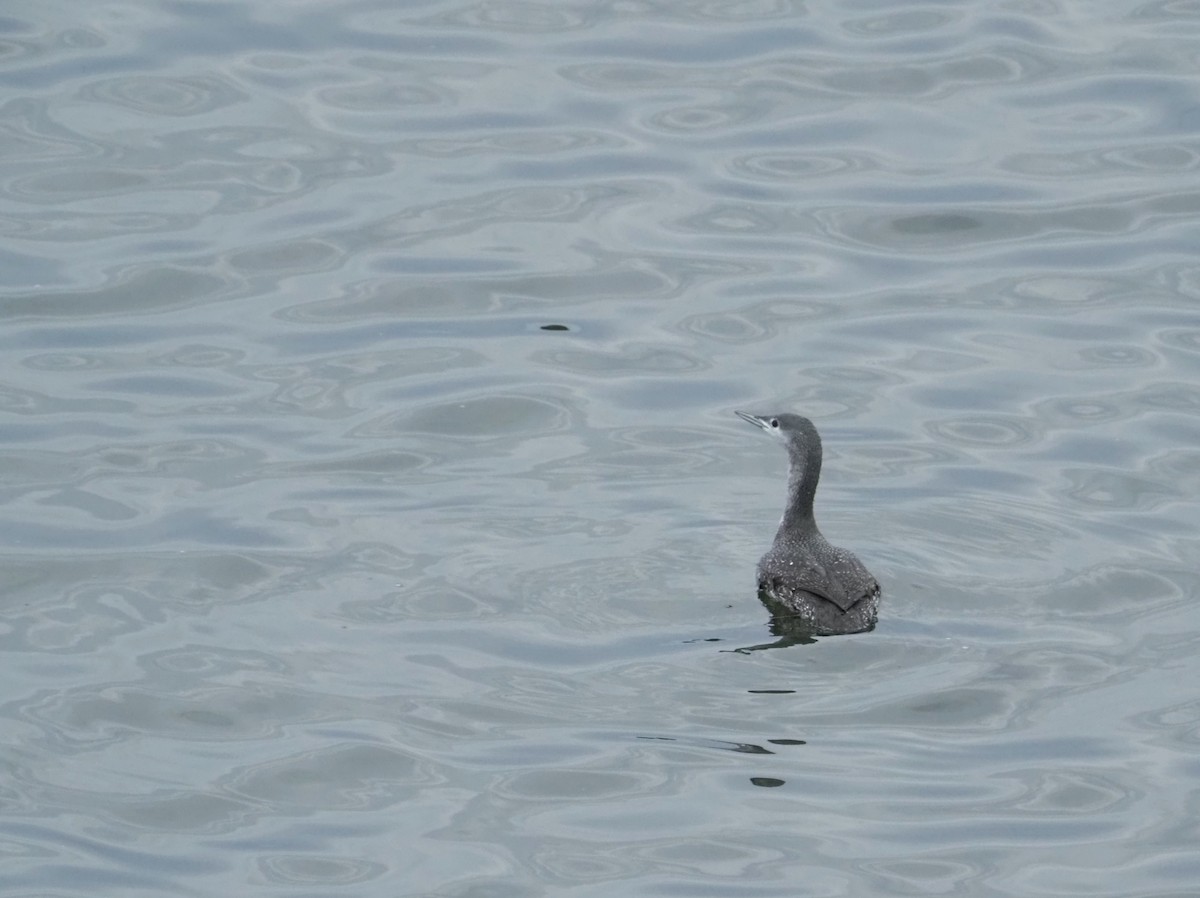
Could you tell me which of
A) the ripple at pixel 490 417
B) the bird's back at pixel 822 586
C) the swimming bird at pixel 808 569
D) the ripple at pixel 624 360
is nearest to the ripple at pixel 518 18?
the ripple at pixel 624 360

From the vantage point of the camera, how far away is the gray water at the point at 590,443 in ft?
36.2

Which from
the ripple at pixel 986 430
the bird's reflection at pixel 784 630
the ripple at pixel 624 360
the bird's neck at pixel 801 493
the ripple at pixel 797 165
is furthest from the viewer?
the ripple at pixel 797 165

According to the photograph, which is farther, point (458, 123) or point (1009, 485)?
point (458, 123)

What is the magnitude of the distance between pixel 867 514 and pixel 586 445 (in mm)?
1946

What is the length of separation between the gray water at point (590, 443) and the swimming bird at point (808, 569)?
0.18m

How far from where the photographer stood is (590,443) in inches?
598

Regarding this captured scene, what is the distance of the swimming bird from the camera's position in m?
12.6

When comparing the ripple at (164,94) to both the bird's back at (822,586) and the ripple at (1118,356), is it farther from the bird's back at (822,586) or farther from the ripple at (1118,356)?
the bird's back at (822,586)

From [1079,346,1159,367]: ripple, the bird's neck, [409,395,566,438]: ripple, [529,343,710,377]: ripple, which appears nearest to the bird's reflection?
the bird's neck

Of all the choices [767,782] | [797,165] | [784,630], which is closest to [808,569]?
[784,630]

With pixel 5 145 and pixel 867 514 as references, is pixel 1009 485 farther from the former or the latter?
pixel 5 145

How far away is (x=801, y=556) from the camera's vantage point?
514 inches

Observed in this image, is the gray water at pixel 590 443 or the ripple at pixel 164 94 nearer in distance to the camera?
the gray water at pixel 590 443

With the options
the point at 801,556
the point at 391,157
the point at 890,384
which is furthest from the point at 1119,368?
the point at 391,157
